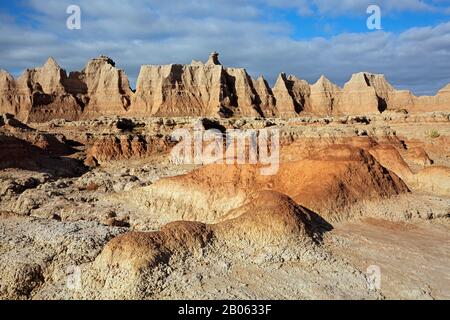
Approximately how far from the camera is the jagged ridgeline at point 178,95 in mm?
85875

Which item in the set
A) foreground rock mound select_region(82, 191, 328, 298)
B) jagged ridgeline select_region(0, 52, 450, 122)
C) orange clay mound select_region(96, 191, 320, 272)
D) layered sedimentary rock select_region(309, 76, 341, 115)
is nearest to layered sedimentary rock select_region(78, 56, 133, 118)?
jagged ridgeline select_region(0, 52, 450, 122)

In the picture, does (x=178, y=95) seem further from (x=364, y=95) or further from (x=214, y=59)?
(x=364, y=95)

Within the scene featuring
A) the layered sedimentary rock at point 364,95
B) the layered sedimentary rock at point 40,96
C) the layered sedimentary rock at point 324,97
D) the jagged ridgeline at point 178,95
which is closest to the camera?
the layered sedimentary rock at point 40,96

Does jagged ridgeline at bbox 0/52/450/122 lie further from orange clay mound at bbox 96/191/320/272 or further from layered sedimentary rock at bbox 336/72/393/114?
orange clay mound at bbox 96/191/320/272

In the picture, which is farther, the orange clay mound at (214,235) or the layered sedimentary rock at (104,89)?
the layered sedimentary rock at (104,89)

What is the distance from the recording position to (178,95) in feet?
288

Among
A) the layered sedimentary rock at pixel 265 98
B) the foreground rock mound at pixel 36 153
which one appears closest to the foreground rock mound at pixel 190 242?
the foreground rock mound at pixel 36 153

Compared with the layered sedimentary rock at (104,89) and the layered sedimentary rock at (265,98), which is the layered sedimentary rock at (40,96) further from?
the layered sedimentary rock at (265,98)

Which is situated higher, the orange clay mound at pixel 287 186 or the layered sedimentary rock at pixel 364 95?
the layered sedimentary rock at pixel 364 95

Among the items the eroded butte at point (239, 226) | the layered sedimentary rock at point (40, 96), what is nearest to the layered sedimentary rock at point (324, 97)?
the layered sedimentary rock at point (40, 96)

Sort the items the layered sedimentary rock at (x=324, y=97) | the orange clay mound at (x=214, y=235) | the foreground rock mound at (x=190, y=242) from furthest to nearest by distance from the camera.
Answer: the layered sedimentary rock at (x=324, y=97), the orange clay mound at (x=214, y=235), the foreground rock mound at (x=190, y=242)

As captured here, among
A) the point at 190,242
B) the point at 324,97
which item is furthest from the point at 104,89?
the point at 190,242
